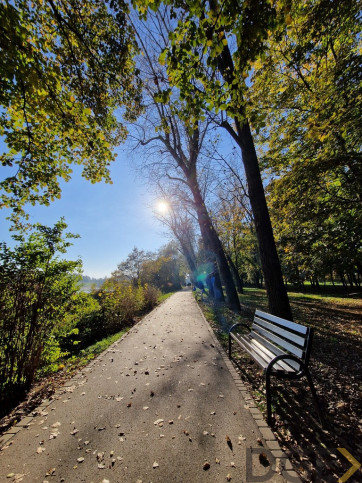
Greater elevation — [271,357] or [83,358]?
[271,357]

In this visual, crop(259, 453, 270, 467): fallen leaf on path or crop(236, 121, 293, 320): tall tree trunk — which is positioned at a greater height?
crop(236, 121, 293, 320): tall tree trunk

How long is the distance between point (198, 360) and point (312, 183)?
6.17 metres

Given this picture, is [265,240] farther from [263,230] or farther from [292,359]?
[292,359]

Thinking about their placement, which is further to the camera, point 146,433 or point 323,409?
point 323,409

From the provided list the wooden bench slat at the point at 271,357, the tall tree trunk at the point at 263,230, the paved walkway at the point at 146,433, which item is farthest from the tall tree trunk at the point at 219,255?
the wooden bench slat at the point at 271,357

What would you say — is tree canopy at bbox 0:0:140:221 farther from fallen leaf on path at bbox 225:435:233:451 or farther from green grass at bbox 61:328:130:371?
fallen leaf on path at bbox 225:435:233:451

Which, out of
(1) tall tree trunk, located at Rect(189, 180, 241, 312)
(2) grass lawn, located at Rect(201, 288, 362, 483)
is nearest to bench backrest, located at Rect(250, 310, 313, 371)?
(2) grass lawn, located at Rect(201, 288, 362, 483)

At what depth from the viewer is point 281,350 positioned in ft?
10.7

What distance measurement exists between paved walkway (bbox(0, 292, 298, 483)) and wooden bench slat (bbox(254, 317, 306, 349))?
3.61ft

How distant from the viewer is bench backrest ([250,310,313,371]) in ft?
8.72

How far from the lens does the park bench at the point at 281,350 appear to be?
8.43 ft

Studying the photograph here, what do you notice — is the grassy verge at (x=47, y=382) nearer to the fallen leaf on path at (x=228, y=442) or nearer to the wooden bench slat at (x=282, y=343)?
the fallen leaf on path at (x=228, y=442)

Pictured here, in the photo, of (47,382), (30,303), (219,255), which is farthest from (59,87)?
(219,255)

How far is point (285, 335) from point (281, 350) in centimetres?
29
